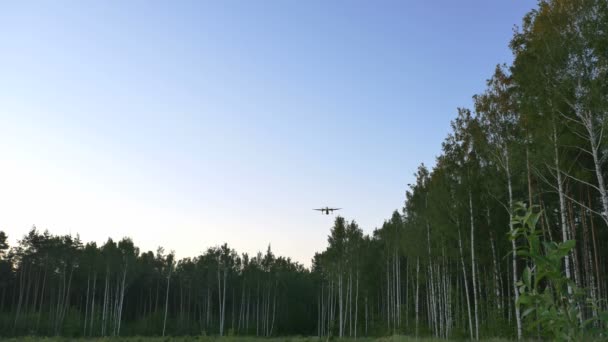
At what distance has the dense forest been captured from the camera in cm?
1809

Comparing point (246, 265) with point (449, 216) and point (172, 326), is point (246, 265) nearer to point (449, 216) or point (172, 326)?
point (172, 326)

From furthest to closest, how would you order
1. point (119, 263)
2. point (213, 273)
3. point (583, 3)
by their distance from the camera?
point (213, 273), point (119, 263), point (583, 3)

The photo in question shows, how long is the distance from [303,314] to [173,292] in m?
23.7

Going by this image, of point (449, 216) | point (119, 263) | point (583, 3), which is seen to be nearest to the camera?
point (583, 3)

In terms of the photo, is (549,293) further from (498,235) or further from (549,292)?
(498,235)

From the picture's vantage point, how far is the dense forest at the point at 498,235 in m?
18.1

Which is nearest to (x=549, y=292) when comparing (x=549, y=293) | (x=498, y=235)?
(x=549, y=293)

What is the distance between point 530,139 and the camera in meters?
24.0

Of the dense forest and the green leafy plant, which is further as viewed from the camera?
the dense forest

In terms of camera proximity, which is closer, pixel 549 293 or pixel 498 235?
pixel 549 293

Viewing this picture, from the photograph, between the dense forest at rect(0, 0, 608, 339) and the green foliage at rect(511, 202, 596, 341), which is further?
the dense forest at rect(0, 0, 608, 339)

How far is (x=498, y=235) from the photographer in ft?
107

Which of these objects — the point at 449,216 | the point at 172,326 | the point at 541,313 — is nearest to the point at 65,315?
the point at 172,326

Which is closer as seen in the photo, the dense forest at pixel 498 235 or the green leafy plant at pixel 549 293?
the green leafy plant at pixel 549 293
